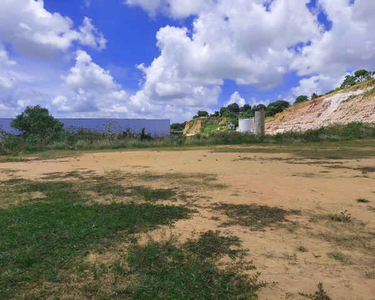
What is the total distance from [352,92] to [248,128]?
55.3 ft

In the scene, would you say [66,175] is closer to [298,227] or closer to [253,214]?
[253,214]

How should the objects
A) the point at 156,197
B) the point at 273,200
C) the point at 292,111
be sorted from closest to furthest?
the point at 273,200 < the point at 156,197 < the point at 292,111

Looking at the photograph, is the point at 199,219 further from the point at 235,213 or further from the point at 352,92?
the point at 352,92

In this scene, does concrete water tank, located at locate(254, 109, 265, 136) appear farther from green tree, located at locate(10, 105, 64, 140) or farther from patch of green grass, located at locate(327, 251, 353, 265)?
patch of green grass, located at locate(327, 251, 353, 265)

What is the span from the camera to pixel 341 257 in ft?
9.21

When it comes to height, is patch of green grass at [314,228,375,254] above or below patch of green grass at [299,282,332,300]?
above

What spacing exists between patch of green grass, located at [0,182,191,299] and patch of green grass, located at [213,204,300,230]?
0.71m

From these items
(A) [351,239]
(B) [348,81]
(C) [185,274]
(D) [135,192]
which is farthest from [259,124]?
(B) [348,81]

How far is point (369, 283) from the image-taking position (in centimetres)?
235

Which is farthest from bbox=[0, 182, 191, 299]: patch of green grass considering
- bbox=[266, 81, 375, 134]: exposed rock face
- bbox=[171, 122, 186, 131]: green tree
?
bbox=[171, 122, 186, 131]: green tree

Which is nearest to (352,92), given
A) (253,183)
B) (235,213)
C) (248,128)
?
(248,128)

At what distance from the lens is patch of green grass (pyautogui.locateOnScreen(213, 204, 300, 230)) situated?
149 inches

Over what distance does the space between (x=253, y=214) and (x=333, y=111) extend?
3615cm

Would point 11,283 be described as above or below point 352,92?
below
